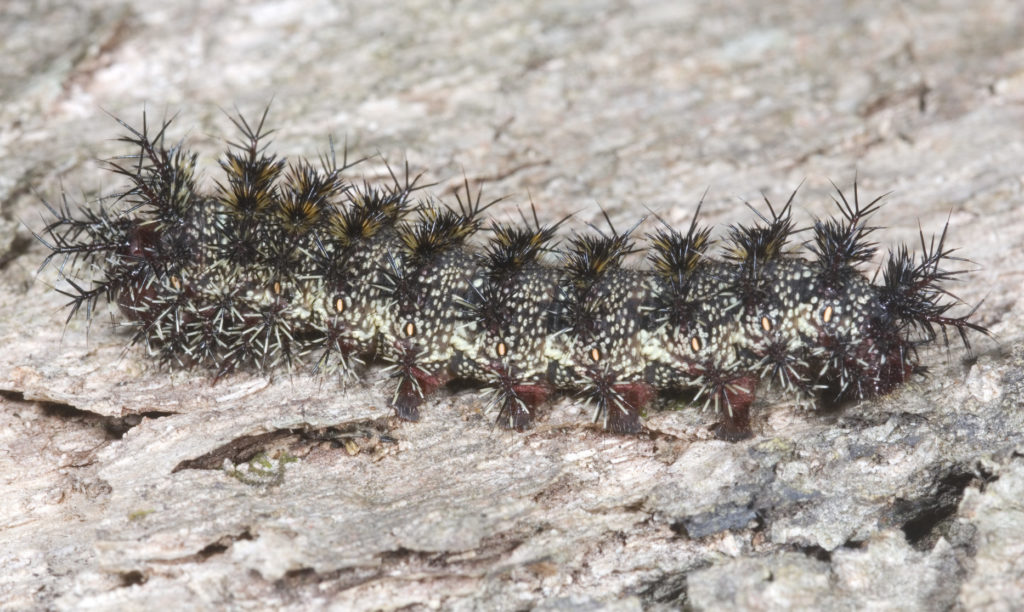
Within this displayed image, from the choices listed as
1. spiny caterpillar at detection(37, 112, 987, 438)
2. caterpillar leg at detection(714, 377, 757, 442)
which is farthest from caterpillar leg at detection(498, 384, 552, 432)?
caterpillar leg at detection(714, 377, 757, 442)

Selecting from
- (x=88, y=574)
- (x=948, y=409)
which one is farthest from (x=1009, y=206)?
(x=88, y=574)

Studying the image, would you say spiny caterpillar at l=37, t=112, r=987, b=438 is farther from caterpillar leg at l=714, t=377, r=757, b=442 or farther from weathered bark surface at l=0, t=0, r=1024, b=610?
weathered bark surface at l=0, t=0, r=1024, b=610

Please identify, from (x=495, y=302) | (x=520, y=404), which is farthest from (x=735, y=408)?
(x=495, y=302)

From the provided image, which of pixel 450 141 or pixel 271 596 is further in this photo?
pixel 450 141

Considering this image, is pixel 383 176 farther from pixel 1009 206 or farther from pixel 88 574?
pixel 1009 206

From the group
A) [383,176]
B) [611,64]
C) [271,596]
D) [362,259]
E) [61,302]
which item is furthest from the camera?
[611,64]

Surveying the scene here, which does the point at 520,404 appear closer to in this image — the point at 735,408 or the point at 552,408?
the point at 552,408

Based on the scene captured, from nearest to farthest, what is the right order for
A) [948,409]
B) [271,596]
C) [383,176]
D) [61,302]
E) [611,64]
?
[271,596], [948,409], [61,302], [383,176], [611,64]
